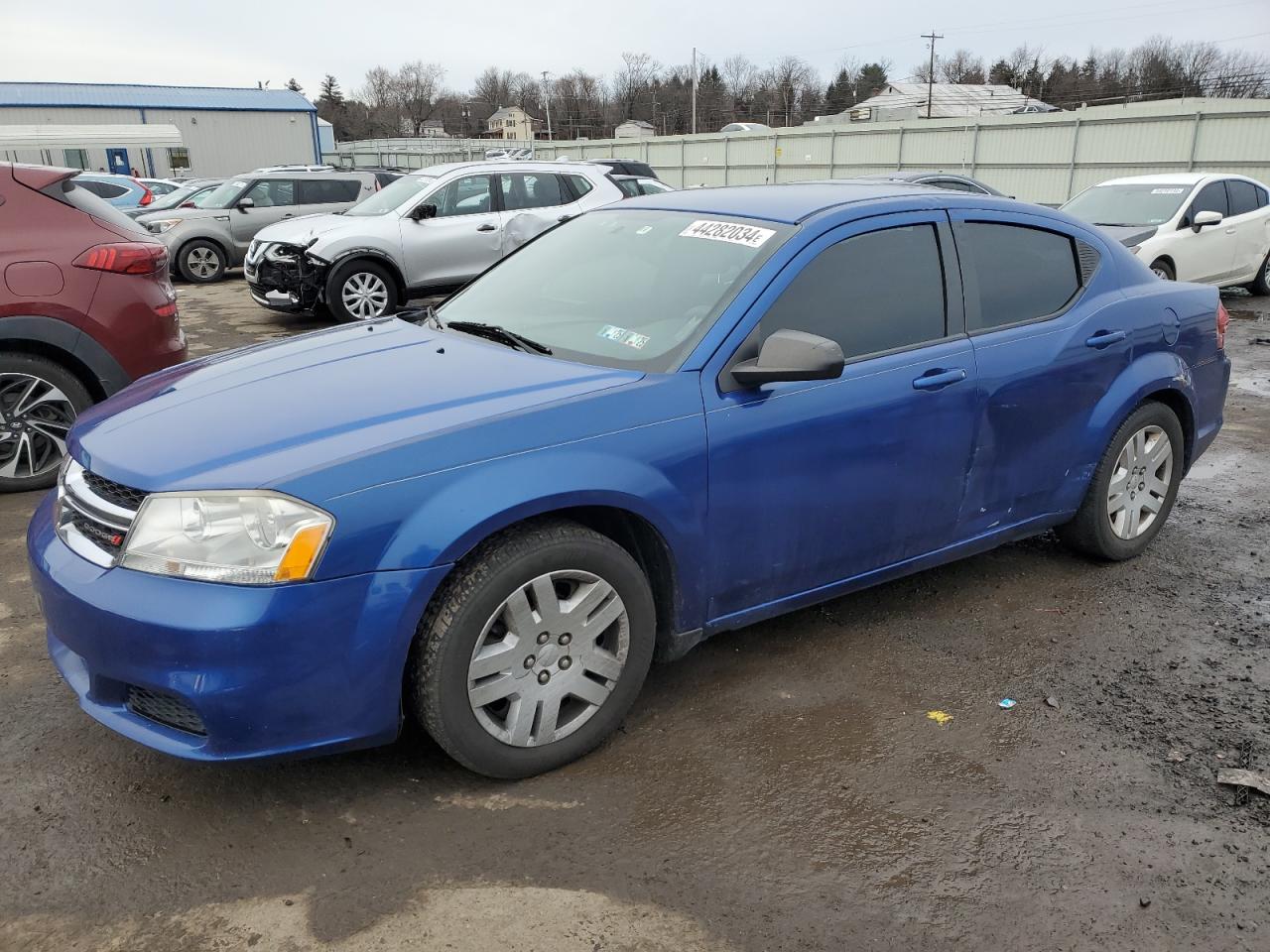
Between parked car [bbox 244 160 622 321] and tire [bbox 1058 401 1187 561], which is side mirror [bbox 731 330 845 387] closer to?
tire [bbox 1058 401 1187 561]

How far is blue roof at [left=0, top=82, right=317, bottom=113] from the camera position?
1826 inches

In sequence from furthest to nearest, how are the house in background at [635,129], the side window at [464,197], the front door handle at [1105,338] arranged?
1. the house in background at [635,129]
2. the side window at [464,197]
3. the front door handle at [1105,338]

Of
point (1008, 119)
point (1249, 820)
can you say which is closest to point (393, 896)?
point (1249, 820)

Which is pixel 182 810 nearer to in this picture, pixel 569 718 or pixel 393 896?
pixel 393 896

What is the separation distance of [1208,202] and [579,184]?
779cm

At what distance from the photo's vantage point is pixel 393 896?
2420mm

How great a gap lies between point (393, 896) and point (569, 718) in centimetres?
73

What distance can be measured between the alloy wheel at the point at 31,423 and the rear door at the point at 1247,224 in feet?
42.3

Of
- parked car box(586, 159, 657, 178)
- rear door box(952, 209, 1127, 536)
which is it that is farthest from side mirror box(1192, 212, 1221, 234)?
rear door box(952, 209, 1127, 536)

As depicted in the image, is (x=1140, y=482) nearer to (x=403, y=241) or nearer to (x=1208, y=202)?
(x=403, y=241)

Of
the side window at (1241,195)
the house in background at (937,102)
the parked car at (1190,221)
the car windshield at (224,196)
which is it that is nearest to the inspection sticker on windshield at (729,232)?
the parked car at (1190,221)

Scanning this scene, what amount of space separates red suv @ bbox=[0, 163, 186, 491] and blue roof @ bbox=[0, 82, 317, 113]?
48843mm

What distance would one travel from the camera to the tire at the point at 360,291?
1090cm

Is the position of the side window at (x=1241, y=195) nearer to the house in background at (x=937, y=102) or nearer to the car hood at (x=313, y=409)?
the car hood at (x=313, y=409)
